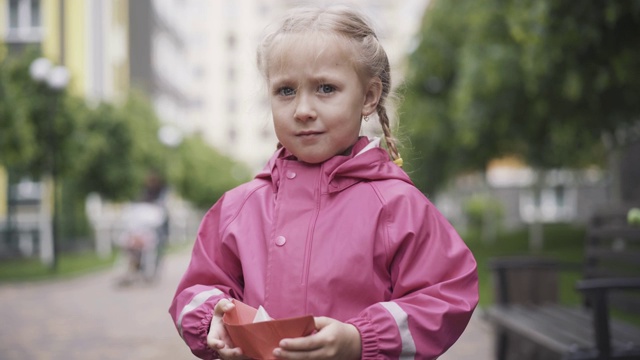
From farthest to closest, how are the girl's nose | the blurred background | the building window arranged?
the building window, the blurred background, the girl's nose

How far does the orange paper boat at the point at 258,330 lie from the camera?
1.80 meters

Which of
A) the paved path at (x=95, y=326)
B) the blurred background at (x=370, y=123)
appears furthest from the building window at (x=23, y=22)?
the paved path at (x=95, y=326)

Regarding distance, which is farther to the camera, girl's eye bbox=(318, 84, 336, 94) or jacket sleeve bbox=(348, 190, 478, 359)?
girl's eye bbox=(318, 84, 336, 94)

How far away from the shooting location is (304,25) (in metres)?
2.10

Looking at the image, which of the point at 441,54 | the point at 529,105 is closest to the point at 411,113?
the point at 441,54

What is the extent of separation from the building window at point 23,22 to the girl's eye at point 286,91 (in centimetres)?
3011

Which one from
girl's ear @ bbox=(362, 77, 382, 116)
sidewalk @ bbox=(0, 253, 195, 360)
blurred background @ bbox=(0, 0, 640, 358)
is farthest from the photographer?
blurred background @ bbox=(0, 0, 640, 358)

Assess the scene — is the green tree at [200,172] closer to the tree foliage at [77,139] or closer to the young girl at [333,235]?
the tree foliage at [77,139]

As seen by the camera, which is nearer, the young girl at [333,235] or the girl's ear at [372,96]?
the young girl at [333,235]

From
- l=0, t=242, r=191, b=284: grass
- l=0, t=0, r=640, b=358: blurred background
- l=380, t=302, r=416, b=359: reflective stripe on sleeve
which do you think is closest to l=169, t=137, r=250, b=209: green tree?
l=0, t=0, r=640, b=358: blurred background

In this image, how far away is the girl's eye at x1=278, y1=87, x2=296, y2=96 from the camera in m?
2.12

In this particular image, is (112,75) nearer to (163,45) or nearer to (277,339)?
(163,45)

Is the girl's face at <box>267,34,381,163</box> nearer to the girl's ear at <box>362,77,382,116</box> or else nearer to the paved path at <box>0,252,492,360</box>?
the girl's ear at <box>362,77,382,116</box>

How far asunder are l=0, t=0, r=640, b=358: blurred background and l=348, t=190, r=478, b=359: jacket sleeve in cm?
40
